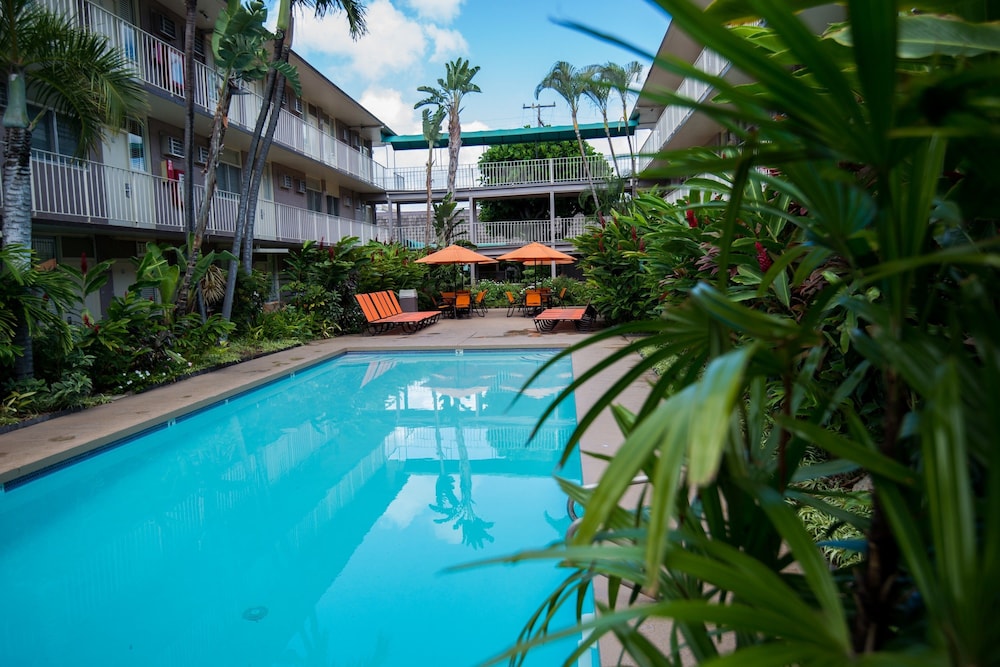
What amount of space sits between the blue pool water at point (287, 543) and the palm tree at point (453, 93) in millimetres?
22005

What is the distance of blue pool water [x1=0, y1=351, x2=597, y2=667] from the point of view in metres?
3.59

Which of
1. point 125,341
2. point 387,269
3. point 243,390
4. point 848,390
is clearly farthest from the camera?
point 387,269

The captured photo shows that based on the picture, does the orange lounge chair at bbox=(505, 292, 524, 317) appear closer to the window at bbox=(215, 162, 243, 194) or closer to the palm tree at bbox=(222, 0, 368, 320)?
the window at bbox=(215, 162, 243, 194)

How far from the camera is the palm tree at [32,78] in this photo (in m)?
7.76

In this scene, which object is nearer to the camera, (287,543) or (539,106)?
(287,543)

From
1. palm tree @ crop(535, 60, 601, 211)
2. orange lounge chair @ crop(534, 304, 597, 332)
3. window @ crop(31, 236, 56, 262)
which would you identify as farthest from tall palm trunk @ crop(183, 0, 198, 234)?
palm tree @ crop(535, 60, 601, 211)

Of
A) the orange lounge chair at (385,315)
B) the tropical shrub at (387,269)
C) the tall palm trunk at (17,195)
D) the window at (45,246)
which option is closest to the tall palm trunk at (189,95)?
the window at (45,246)

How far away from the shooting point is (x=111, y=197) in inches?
437

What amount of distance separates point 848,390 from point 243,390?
980 centimetres

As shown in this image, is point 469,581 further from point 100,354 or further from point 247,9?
point 247,9

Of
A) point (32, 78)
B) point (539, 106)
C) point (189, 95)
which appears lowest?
point (32, 78)

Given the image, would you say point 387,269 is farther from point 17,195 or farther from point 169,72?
point 17,195

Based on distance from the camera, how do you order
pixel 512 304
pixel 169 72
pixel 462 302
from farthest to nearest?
pixel 512 304, pixel 462 302, pixel 169 72

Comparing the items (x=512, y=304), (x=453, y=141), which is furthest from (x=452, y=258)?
(x=453, y=141)
